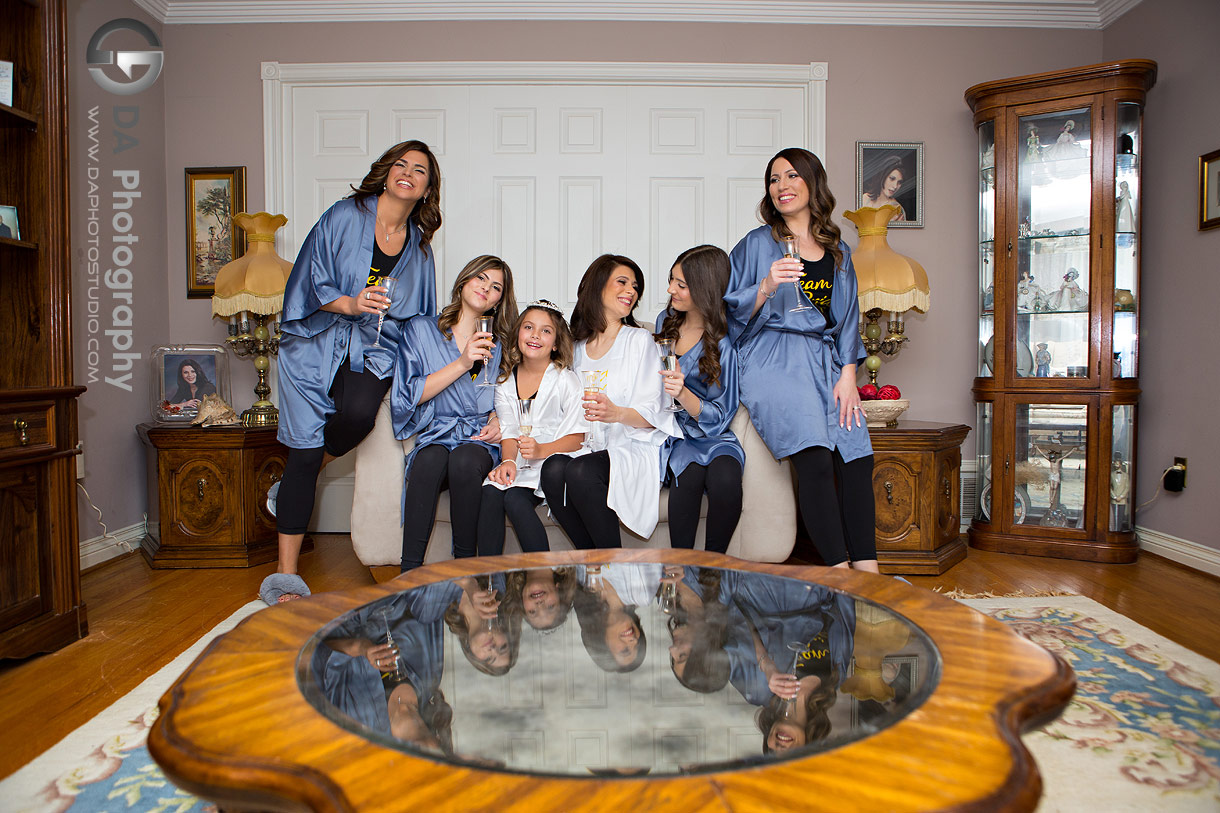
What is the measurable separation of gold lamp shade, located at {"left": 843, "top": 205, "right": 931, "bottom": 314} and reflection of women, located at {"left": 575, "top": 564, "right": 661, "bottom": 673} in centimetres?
225

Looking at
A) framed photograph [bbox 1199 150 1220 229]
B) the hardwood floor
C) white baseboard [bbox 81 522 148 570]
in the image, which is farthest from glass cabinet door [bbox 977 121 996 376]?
white baseboard [bbox 81 522 148 570]

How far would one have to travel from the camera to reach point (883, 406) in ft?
9.95

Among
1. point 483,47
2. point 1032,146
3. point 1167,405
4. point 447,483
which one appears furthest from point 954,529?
point 483,47

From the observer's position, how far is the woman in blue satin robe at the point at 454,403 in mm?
2391

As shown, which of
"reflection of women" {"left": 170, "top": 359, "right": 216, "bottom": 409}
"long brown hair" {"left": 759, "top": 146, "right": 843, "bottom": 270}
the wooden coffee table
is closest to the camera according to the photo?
the wooden coffee table

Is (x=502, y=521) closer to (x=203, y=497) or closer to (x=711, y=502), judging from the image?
(x=711, y=502)

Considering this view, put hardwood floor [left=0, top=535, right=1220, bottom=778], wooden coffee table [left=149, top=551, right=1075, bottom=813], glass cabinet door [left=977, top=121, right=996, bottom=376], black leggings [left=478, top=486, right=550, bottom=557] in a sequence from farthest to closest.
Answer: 1. glass cabinet door [left=977, top=121, right=996, bottom=376]
2. black leggings [left=478, top=486, right=550, bottom=557]
3. hardwood floor [left=0, top=535, right=1220, bottom=778]
4. wooden coffee table [left=149, top=551, right=1075, bottom=813]

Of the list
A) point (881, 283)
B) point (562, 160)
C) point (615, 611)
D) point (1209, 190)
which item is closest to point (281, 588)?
point (615, 611)

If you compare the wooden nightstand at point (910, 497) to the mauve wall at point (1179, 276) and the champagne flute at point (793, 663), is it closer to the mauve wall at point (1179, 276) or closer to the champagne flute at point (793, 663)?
the mauve wall at point (1179, 276)

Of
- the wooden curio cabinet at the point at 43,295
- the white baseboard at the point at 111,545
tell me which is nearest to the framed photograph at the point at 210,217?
the white baseboard at the point at 111,545

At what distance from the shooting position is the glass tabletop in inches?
29.9

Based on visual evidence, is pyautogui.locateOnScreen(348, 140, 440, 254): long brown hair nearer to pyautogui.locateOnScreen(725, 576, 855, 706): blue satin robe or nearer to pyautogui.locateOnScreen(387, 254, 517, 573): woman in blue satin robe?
pyautogui.locateOnScreen(387, 254, 517, 573): woman in blue satin robe

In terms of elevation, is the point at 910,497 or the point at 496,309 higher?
the point at 496,309

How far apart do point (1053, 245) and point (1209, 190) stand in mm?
558
